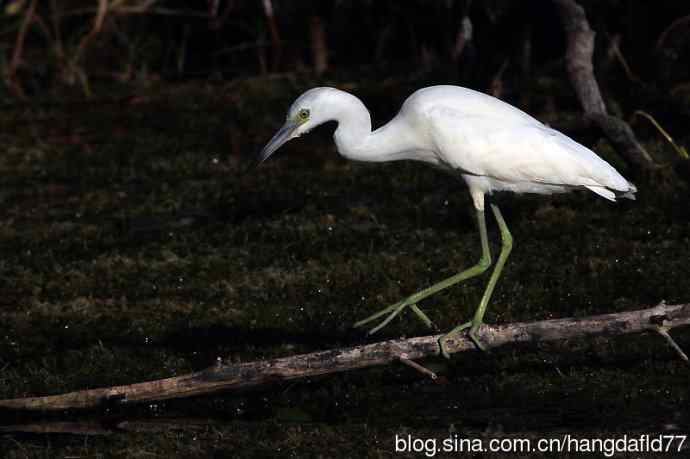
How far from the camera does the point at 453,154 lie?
19.2 feet

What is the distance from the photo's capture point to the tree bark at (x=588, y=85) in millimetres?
8305

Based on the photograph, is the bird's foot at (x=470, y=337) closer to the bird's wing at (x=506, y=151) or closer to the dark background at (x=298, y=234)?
the dark background at (x=298, y=234)

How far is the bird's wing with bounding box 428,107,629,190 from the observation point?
5.76 meters

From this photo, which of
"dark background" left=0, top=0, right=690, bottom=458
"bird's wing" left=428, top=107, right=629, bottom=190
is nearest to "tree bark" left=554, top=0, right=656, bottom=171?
"dark background" left=0, top=0, right=690, bottom=458

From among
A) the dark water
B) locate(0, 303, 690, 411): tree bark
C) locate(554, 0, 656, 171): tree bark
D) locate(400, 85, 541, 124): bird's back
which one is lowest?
the dark water

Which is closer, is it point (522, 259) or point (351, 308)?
point (351, 308)

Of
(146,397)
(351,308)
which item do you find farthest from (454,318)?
(146,397)

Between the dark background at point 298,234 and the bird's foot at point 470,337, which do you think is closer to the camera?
the bird's foot at point 470,337

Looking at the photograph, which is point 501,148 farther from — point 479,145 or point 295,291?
point 295,291

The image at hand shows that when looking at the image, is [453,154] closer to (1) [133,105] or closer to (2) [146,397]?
(2) [146,397]

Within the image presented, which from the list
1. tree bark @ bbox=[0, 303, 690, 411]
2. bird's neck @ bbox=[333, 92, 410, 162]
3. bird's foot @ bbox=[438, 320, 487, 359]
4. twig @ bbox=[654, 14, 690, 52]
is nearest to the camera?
tree bark @ bbox=[0, 303, 690, 411]

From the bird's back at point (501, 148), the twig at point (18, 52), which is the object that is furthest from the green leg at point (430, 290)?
the twig at point (18, 52)

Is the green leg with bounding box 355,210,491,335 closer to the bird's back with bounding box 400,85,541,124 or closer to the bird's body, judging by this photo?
the bird's body

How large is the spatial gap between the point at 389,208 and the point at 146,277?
193 cm
